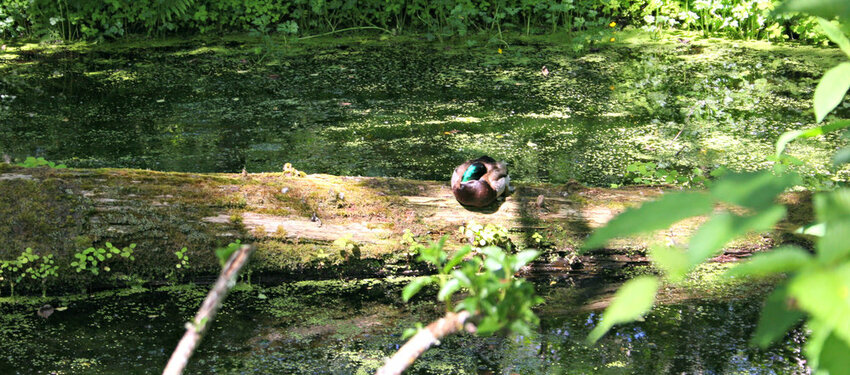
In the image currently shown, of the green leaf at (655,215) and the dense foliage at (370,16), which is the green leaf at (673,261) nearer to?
the green leaf at (655,215)

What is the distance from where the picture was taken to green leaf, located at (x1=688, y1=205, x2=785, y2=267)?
0.51 metres

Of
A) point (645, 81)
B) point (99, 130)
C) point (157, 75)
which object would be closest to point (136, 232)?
point (99, 130)

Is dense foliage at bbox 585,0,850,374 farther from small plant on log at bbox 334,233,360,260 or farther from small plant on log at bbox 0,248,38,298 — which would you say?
small plant on log at bbox 0,248,38,298

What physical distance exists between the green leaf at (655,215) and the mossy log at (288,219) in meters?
2.81

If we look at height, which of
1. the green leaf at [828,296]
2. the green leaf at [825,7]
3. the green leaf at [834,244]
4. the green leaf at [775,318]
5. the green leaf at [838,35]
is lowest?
the green leaf at [775,318]

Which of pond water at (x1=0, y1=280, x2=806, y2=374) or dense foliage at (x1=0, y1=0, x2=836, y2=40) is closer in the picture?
pond water at (x1=0, y1=280, x2=806, y2=374)

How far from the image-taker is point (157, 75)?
23.0ft

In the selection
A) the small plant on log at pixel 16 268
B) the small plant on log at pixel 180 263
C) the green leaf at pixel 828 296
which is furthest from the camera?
the small plant on log at pixel 180 263

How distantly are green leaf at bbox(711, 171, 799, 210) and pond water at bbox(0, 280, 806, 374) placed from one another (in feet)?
7.14

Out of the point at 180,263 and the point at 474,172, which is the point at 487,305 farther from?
the point at 180,263

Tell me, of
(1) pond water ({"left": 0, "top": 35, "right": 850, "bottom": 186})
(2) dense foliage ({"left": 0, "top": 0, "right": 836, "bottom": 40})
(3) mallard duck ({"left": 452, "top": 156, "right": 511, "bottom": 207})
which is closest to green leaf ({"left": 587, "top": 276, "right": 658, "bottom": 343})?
(3) mallard duck ({"left": 452, "top": 156, "right": 511, "bottom": 207})

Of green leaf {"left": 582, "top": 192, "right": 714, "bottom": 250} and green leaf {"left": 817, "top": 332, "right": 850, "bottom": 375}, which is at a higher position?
green leaf {"left": 582, "top": 192, "right": 714, "bottom": 250}

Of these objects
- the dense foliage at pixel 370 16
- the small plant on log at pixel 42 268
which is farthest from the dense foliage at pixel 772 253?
the dense foliage at pixel 370 16

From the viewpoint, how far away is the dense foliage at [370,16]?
315 inches
